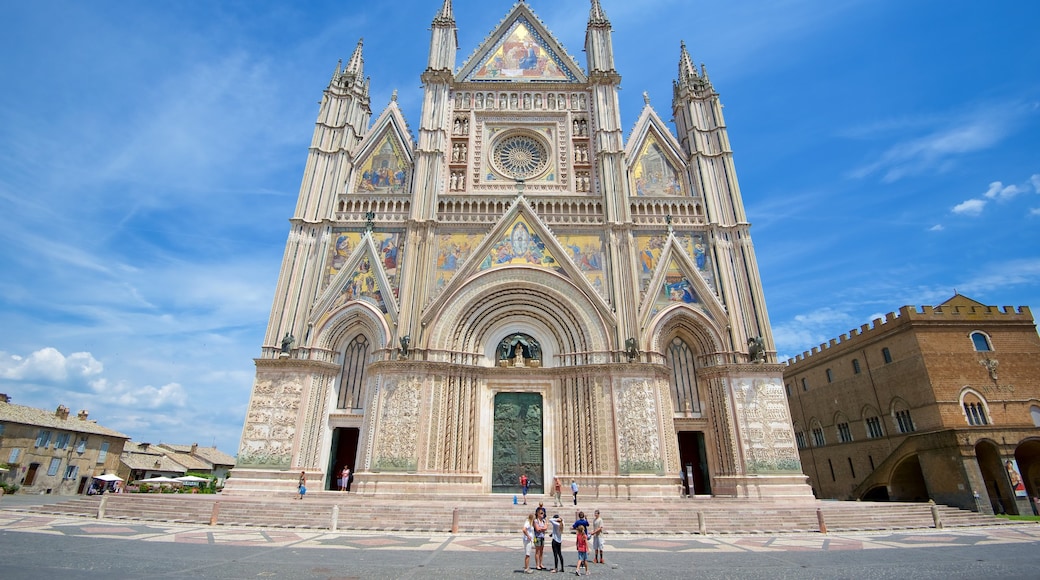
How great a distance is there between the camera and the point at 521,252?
23.4m

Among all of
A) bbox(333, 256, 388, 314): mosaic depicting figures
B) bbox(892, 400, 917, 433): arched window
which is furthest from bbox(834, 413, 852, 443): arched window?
bbox(333, 256, 388, 314): mosaic depicting figures

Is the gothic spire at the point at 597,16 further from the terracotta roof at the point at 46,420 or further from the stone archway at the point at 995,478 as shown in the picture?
the terracotta roof at the point at 46,420

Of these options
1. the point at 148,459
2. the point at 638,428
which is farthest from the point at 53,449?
the point at 638,428

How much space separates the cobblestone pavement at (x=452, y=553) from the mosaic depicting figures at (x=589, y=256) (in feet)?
39.0

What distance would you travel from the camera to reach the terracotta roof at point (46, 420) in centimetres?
3107

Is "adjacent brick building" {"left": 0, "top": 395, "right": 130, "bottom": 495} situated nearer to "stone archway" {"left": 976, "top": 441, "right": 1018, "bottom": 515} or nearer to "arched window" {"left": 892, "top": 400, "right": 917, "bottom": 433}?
"arched window" {"left": 892, "top": 400, "right": 917, "bottom": 433}

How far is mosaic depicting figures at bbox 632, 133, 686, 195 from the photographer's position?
83.8ft

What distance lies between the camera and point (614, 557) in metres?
10.1

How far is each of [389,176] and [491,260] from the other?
718 cm

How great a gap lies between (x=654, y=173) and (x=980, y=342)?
1964 centimetres

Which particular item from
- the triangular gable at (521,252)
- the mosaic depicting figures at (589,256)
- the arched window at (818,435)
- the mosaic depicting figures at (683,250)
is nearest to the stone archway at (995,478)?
the arched window at (818,435)

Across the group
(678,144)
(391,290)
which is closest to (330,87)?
(391,290)

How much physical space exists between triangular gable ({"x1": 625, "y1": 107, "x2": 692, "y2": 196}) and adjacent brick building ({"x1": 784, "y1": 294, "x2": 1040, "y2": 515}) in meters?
14.8

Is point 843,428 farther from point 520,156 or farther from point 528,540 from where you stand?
point 528,540
